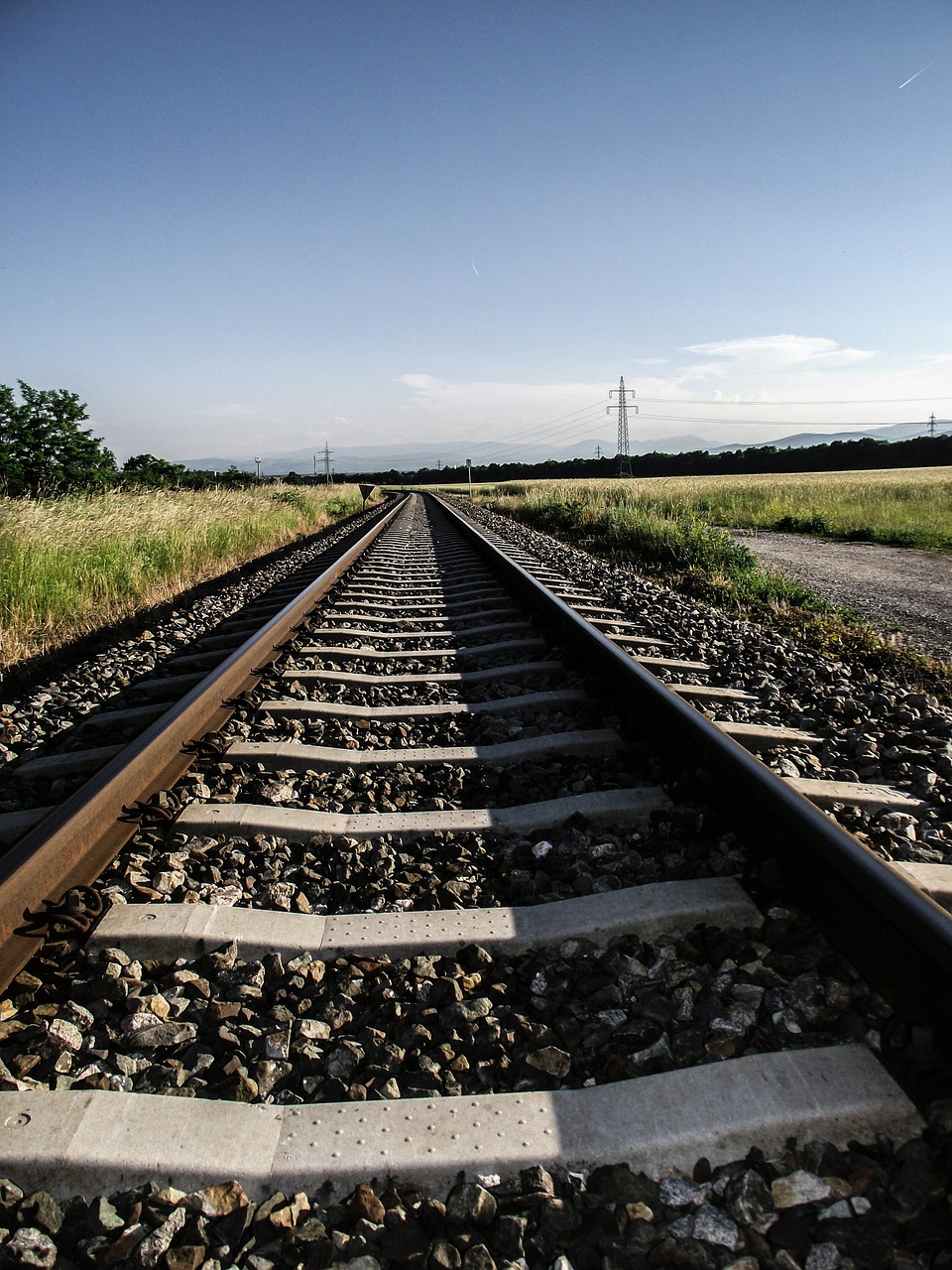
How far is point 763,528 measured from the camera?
1725cm

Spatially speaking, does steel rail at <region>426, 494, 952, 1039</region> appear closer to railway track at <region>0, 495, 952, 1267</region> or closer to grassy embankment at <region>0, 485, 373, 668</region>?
railway track at <region>0, 495, 952, 1267</region>

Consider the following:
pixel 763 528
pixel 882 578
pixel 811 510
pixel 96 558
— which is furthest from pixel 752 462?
pixel 96 558

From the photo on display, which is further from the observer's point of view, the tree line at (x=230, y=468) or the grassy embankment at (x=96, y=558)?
the tree line at (x=230, y=468)

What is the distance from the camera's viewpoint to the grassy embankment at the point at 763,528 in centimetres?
561

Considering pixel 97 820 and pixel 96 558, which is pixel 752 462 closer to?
pixel 96 558

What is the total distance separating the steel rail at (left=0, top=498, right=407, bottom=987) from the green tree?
20741 mm

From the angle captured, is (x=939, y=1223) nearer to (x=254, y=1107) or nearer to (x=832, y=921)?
(x=832, y=921)

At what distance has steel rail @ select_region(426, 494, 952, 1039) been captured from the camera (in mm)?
1416

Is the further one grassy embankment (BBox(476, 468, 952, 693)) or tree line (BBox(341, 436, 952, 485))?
tree line (BBox(341, 436, 952, 485))

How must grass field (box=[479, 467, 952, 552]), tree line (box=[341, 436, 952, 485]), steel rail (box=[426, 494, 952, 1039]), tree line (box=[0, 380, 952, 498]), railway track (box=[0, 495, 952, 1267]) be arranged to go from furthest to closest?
tree line (box=[341, 436, 952, 485]), tree line (box=[0, 380, 952, 498]), grass field (box=[479, 467, 952, 552]), steel rail (box=[426, 494, 952, 1039]), railway track (box=[0, 495, 952, 1267])

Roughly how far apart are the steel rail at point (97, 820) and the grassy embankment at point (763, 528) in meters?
3.97

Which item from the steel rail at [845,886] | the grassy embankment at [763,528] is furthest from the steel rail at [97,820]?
the grassy embankment at [763,528]

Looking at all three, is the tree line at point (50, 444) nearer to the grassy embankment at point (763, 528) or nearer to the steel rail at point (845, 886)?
the grassy embankment at point (763, 528)

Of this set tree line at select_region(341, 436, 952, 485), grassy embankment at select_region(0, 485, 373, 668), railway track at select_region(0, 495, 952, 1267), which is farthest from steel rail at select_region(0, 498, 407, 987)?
tree line at select_region(341, 436, 952, 485)
